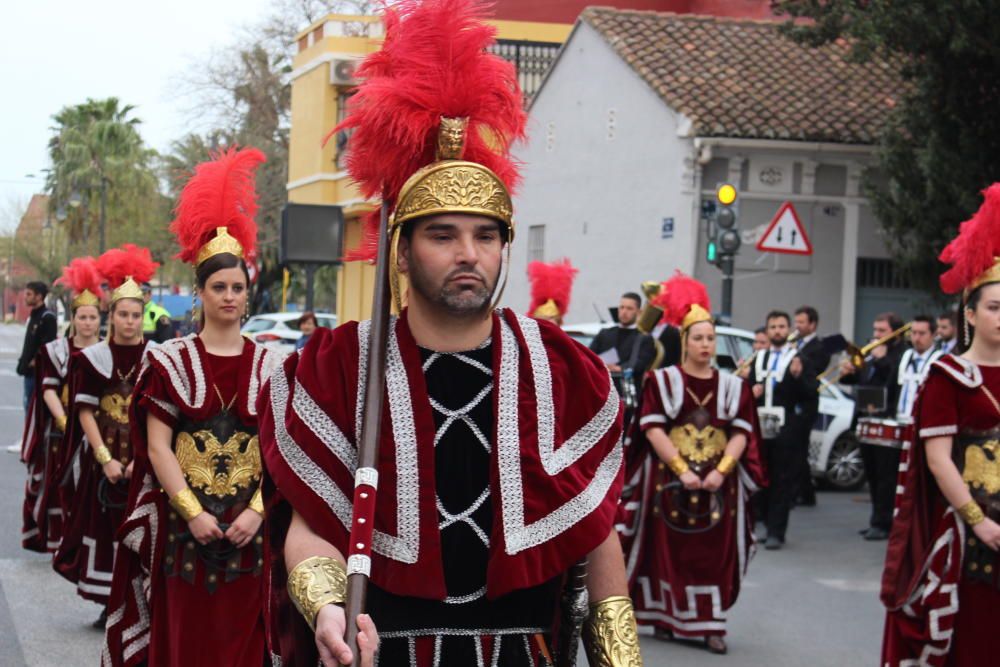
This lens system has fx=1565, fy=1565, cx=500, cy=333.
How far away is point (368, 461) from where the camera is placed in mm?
3084

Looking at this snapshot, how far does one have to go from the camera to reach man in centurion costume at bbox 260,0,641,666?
3182 mm

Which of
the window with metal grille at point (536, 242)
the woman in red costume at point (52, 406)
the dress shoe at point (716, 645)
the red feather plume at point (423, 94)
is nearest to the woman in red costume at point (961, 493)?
the dress shoe at point (716, 645)

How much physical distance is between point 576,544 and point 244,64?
4546cm

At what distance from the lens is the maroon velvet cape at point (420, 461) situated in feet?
10.4

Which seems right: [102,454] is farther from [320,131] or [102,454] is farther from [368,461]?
[320,131]

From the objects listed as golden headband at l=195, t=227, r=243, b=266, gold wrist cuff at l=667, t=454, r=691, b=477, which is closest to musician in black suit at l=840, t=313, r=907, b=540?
gold wrist cuff at l=667, t=454, r=691, b=477

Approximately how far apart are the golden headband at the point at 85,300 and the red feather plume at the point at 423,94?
7.14 metres

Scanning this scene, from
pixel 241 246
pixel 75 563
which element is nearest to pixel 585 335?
pixel 75 563

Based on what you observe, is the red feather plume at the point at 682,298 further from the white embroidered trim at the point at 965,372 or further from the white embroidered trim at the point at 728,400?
the white embroidered trim at the point at 965,372

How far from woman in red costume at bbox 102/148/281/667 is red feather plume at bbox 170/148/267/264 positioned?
0.05m

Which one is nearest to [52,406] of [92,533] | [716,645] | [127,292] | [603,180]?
[92,533]

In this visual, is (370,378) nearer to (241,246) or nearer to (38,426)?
(241,246)

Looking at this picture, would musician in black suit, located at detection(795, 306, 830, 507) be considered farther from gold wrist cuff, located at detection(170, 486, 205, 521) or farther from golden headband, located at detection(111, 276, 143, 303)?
gold wrist cuff, located at detection(170, 486, 205, 521)

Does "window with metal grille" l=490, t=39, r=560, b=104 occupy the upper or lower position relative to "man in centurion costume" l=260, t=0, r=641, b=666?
upper
